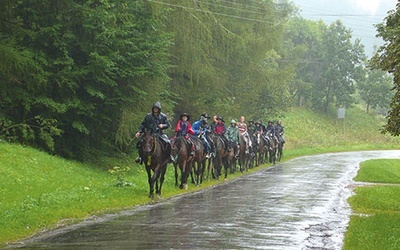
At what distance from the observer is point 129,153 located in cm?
3067

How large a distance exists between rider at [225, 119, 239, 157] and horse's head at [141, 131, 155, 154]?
38.4 ft

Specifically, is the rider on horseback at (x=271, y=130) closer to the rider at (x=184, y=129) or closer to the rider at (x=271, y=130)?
the rider at (x=271, y=130)

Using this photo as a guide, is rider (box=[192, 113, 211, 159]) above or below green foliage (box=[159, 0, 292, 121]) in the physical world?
below

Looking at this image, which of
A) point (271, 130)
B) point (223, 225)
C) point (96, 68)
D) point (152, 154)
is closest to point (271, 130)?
point (271, 130)

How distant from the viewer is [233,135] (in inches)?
1157

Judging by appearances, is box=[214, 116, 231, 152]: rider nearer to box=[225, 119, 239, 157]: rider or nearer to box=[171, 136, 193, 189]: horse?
box=[225, 119, 239, 157]: rider

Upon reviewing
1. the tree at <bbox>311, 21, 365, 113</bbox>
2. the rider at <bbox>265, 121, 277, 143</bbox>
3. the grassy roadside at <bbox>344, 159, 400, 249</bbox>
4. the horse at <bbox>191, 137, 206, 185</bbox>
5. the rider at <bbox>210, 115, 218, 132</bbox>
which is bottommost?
the grassy roadside at <bbox>344, 159, 400, 249</bbox>

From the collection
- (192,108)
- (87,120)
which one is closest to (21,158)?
(87,120)

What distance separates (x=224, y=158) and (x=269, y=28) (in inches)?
677

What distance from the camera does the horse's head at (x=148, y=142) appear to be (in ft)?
56.2

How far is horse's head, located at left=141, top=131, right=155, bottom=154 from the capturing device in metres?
17.1

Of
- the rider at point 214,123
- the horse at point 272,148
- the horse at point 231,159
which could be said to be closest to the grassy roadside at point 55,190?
the horse at point 231,159

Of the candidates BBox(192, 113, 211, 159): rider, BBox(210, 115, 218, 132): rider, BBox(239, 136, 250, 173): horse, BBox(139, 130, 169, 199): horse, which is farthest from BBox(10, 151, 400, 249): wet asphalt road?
BBox(239, 136, 250, 173): horse

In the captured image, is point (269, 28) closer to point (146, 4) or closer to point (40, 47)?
point (146, 4)
